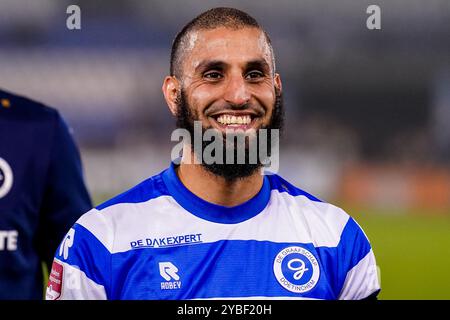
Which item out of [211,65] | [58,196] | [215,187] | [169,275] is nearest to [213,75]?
[211,65]

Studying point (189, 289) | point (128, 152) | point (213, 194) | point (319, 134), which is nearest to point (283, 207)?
point (213, 194)

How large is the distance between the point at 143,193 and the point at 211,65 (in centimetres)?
41

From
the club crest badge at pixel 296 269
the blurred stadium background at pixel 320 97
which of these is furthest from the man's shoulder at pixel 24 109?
the blurred stadium background at pixel 320 97

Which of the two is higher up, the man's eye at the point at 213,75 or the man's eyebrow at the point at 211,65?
the man's eyebrow at the point at 211,65

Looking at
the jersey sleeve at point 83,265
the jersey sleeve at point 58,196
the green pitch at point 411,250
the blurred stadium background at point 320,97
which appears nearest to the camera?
the jersey sleeve at point 83,265

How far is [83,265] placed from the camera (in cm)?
198

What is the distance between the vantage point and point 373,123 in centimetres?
1173

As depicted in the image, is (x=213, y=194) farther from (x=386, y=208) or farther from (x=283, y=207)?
(x=386, y=208)

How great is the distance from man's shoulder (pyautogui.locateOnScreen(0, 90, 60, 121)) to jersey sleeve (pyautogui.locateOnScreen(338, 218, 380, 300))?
111cm

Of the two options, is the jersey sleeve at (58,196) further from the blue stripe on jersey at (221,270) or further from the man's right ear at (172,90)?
the blue stripe on jersey at (221,270)

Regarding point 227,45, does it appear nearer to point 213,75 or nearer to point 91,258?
point 213,75

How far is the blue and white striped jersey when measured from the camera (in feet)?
6.56

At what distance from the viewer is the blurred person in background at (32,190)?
8.28ft

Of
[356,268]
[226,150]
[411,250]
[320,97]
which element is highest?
[226,150]
